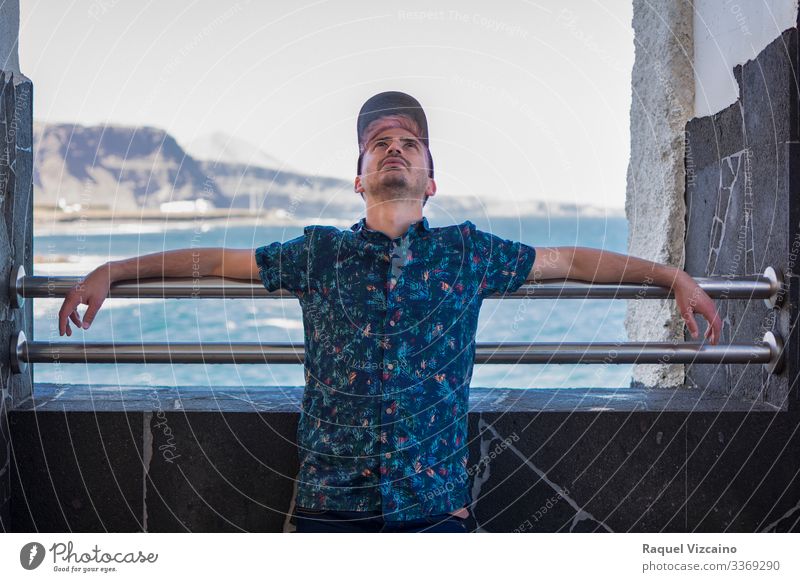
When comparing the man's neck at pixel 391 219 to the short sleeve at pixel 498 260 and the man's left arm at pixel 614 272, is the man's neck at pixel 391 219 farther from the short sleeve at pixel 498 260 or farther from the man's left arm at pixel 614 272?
the man's left arm at pixel 614 272

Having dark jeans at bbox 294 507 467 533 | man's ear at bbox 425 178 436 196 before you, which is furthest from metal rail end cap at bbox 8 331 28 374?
man's ear at bbox 425 178 436 196

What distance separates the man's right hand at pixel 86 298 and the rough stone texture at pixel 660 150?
1427 millimetres

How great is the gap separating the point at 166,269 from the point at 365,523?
0.54 m

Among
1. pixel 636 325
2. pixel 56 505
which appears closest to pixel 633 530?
pixel 636 325

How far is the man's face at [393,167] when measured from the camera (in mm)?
1477

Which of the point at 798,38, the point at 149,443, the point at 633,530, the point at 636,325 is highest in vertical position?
the point at 798,38

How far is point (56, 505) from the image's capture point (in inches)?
67.9

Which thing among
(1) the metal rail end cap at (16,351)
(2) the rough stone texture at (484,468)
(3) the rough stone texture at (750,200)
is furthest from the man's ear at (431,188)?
(1) the metal rail end cap at (16,351)

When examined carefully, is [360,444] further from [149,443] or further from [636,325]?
[636,325]

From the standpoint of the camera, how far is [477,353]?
66.3 inches

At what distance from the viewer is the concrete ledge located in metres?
1.74

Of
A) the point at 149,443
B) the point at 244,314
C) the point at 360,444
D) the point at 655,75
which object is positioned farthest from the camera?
the point at 244,314

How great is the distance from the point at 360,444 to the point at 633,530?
68 centimetres

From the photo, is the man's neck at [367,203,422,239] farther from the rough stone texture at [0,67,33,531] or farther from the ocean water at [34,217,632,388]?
the ocean water at [34,217,632,388]
